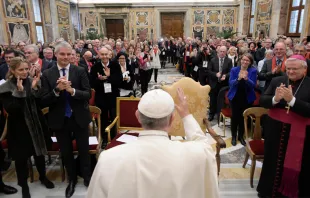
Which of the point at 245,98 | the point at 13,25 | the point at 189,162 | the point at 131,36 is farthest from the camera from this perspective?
the point at 131,36

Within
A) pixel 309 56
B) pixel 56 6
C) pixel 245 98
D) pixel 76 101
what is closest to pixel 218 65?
pixel 245 98

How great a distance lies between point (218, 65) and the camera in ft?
18.6

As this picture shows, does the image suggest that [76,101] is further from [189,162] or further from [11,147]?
[189,162]

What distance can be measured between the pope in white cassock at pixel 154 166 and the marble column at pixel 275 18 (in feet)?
41.9

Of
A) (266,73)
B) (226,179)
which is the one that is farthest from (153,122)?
(266,73)

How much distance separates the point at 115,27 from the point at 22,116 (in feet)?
56.8

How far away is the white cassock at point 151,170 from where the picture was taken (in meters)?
1.24

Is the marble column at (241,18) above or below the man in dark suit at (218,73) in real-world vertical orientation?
above

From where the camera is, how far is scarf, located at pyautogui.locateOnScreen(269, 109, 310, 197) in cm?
265

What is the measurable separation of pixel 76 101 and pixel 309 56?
5.30 meters

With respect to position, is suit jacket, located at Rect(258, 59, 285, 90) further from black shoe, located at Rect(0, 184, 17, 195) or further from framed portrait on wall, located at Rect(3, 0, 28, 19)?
framed portrait on wall, located at Rect(3, 0, 28, 19)

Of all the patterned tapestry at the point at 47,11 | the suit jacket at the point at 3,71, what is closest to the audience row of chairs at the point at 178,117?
the suit jacket at the point at 3,71

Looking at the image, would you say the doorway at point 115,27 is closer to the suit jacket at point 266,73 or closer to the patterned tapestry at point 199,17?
the patterned tapestry at point 199,17

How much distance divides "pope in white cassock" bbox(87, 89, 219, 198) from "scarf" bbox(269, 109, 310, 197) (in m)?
1.75
